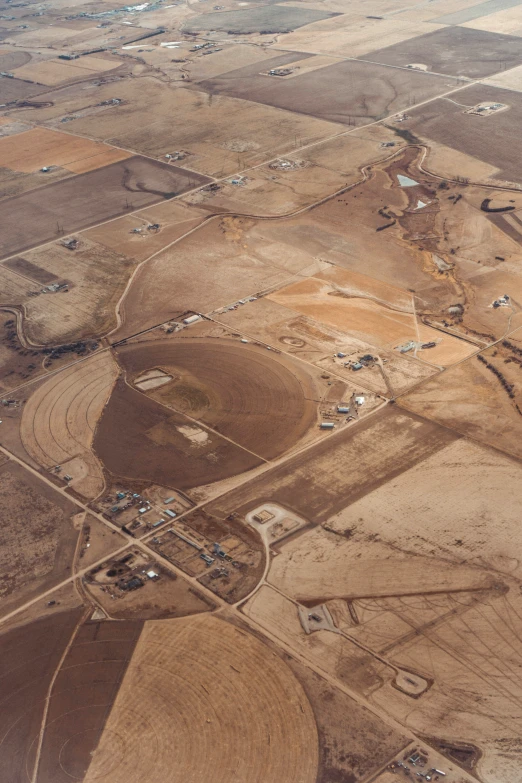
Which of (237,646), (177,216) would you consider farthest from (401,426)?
(177,216)

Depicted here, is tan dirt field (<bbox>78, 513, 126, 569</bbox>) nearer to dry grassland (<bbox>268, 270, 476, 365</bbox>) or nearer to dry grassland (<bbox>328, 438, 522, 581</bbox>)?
dry grassland (<bbox>328, 438, 522, 581</bbox>)

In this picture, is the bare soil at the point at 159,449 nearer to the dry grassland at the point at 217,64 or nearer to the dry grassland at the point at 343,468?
the dry grassland at the point at 343,468

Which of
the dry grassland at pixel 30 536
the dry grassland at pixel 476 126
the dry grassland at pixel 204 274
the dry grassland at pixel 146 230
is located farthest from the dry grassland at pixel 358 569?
the dry grassland at pixel 476 126

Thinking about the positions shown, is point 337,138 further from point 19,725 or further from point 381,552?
point 19,725

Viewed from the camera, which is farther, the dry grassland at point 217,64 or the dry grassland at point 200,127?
the dry grassland at point 217,64

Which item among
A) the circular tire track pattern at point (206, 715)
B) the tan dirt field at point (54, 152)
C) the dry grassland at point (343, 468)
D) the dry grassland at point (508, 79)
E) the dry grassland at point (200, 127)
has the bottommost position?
the circular tire track pattern at point (206, 715)

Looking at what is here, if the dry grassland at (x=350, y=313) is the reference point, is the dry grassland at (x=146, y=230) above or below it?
above

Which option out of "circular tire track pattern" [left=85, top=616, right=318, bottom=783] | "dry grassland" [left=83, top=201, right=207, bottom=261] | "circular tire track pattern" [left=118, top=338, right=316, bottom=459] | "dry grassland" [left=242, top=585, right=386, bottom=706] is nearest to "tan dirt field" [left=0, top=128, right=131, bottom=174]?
"dry grassland" [left=83, top=201, right=207, bottom=261]
